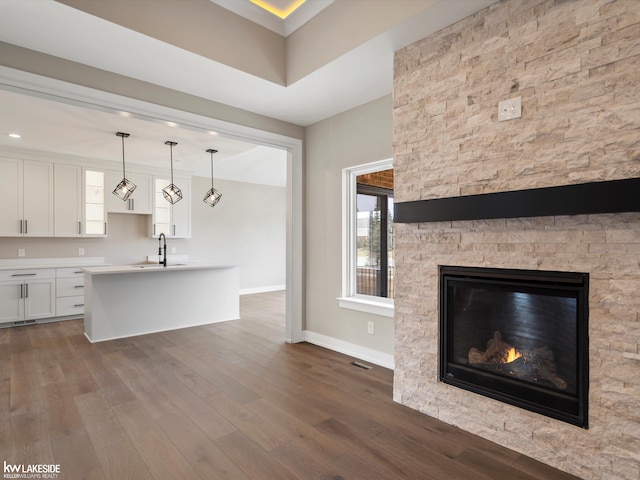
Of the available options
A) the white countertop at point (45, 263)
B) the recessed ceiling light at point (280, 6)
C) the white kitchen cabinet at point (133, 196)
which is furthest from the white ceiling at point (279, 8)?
the white countertop at point (45, 263)

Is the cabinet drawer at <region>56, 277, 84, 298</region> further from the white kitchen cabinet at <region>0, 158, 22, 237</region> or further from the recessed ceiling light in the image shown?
the recessed ceiling light

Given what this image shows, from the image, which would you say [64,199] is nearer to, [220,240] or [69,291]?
[69,291]

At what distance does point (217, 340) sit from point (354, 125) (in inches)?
121

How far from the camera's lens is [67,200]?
233 inches

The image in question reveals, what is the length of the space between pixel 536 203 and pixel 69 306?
662 centimetres

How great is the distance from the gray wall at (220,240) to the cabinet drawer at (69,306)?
2.95 ft

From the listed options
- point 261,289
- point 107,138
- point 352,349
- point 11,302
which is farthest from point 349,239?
point 261,289

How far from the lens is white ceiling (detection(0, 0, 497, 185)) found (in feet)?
7.69

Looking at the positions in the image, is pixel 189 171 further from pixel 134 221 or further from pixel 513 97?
pixel 513 97

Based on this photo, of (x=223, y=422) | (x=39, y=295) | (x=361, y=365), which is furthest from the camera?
(x=39, y=295)

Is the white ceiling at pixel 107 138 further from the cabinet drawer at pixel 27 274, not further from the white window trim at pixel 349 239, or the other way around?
the cabinet drawer at pixel 27 274

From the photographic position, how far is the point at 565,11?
1928mm

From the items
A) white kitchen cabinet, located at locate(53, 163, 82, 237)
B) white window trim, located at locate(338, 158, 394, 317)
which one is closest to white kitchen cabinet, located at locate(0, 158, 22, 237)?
white kitchen cabinet, located at locate(53, 163, 82, 237)

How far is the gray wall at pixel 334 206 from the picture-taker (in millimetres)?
3539
